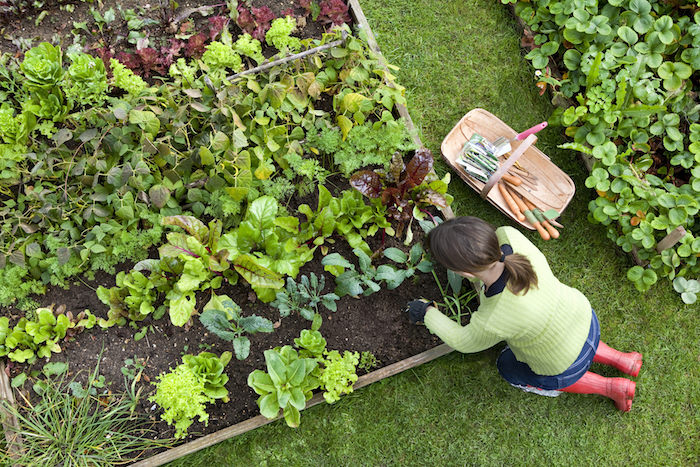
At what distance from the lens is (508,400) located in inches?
120

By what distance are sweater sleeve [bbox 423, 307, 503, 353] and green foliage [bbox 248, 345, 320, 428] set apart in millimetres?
696

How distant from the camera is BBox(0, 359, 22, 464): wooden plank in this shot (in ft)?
8.68

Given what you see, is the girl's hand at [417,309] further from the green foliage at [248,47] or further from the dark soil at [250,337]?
the green foliage at [248,47]

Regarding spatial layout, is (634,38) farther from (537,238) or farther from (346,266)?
(346,266)

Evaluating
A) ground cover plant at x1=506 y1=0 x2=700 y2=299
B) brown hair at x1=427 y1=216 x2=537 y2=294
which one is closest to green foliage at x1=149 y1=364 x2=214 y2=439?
brown hair at x1=427 y1=216 x2=537 y2=294

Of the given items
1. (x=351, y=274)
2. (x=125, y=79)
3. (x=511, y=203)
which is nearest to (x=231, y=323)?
(x=351, y=274)

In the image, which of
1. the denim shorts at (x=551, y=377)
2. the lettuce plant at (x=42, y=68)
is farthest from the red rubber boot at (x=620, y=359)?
the lettuce plant at (x=42, y=68)

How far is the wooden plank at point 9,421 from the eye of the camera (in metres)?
2.65

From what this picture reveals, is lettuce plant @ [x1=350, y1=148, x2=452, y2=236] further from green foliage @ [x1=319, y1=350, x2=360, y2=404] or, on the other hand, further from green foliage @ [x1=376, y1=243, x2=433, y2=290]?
green foliage @ [x1=319, y1=350, x2=360, y2=404]

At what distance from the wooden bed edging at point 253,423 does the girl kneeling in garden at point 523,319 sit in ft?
0.88

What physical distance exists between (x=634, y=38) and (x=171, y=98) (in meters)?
2.94

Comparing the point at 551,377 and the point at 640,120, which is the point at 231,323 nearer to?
the point at 551,377

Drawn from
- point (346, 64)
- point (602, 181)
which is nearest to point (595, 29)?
point (602, 181)

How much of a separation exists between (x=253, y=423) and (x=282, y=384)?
38 cm
